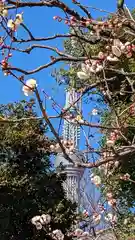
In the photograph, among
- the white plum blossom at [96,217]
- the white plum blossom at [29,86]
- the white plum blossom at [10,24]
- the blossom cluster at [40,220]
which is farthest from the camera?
the blossom cluster at [40,220]

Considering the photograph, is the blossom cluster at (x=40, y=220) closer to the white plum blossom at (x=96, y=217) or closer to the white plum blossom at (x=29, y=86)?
the white plum blossom at (x=96, y=217)

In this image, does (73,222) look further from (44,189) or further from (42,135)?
(42,135)

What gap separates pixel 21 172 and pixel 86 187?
0.78 meters

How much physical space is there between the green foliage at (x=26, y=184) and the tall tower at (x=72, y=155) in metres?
0.18

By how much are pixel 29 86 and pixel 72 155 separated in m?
1.03

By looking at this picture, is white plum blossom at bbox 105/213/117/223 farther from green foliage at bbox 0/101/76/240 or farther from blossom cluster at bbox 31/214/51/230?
green foliage at bbox 0/101/76/240

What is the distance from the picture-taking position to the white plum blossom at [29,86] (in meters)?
1.72

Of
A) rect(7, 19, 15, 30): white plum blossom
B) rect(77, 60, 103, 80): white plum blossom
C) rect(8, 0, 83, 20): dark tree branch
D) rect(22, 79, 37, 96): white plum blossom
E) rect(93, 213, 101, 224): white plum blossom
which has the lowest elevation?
rect(93, 213, 101, 224): white plum blossom

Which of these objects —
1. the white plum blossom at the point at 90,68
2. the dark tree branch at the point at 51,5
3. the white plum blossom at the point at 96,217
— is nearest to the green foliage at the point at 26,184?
the white plum blossom at the point at 96,217

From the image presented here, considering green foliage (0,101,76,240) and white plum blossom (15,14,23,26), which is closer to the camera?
white plum blossom (15,14,23,26)

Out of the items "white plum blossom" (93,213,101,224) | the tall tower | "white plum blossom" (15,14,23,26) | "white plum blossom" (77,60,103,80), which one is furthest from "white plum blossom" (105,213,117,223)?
"white plum blossom" (15,14,23,26)

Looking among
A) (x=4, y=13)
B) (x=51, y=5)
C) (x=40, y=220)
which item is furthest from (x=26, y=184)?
(x=4, y=13)

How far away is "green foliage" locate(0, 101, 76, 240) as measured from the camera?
4168mm

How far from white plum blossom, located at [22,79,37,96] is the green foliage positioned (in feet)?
7.48
